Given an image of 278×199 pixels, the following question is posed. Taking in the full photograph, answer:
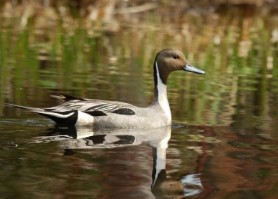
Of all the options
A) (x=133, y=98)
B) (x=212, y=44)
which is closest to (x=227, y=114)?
(x=133, y=98)

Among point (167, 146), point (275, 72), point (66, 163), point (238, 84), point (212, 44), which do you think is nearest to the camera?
point (66, 163)

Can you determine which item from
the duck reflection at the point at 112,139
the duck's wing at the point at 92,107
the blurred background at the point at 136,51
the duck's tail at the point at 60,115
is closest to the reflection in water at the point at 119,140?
the duck reflection at the point at 112,139

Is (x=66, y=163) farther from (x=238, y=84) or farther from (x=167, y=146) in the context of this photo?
(x=238, y=84)

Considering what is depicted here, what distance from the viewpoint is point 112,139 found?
9.15 metres

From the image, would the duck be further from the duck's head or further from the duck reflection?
the duck's head

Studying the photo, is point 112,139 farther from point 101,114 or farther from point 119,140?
point 101,114

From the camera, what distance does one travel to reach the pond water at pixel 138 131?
718 cm

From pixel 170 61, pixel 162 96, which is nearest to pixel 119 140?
pixel 162 96

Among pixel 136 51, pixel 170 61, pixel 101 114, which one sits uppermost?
pixel 170 61

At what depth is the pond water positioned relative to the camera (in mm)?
7184

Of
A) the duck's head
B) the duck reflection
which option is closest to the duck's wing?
the duck reflection

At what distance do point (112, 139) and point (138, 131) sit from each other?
63 cm

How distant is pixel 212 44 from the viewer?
1794 centimetres

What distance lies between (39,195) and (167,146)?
2.50 meters
